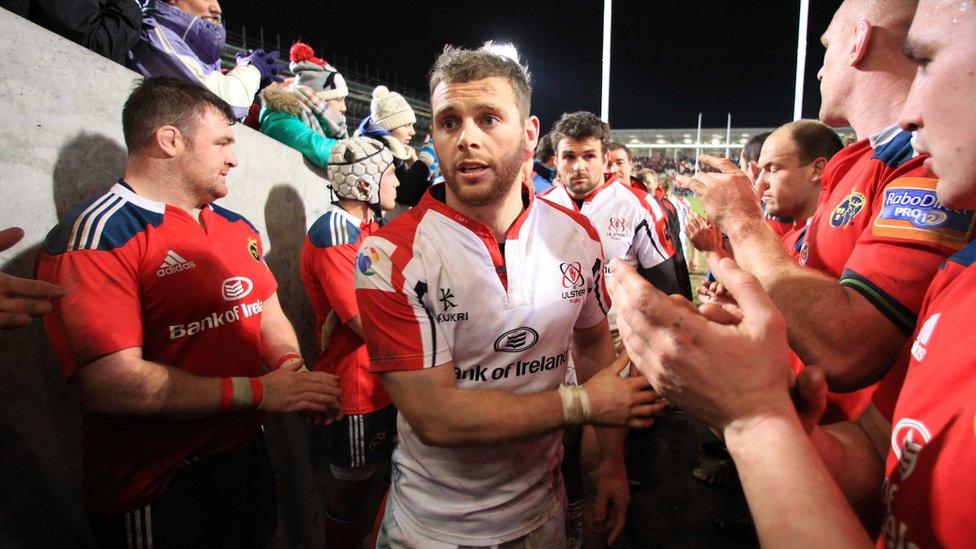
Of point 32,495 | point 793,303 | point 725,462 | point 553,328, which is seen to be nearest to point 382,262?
point 553,328

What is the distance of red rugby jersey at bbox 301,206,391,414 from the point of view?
9.54 ft

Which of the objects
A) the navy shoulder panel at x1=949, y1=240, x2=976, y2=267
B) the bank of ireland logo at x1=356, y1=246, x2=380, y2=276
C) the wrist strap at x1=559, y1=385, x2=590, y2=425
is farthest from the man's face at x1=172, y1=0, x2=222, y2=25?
the navy shoulder panel at x1=949, y1=240, x2=976, y2=267

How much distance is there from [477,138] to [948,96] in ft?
4.40

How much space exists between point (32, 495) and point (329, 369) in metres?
1.45

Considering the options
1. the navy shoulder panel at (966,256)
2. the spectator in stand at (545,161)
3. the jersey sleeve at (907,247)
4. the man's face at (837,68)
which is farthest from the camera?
the spectator in stand at (545,161)

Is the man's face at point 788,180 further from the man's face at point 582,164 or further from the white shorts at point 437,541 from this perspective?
the white shorts at point 437,541

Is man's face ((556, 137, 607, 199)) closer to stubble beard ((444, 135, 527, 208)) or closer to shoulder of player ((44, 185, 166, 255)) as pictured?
stubble beard ((444, 135, 527, 208))

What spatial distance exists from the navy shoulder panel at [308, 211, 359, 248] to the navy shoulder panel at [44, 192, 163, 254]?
1.07 meters

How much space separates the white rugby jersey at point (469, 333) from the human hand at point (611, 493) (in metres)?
0.21

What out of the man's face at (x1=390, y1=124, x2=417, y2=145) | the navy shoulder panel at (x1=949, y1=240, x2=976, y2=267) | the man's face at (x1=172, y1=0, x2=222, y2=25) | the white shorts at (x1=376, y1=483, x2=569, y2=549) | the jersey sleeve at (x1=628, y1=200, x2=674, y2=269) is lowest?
the white shorts at (x1=376, y1=483, x2=569, y2=549)

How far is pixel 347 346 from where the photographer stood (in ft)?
9.83

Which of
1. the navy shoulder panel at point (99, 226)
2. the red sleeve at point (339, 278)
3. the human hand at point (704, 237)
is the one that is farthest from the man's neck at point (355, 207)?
the human hand at point (704, 237)

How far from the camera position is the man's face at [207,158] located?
2170mm

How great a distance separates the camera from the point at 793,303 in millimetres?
1321
